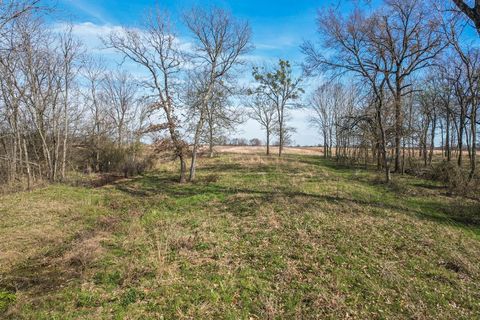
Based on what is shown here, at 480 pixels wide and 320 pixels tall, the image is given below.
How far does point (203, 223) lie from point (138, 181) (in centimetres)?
1011

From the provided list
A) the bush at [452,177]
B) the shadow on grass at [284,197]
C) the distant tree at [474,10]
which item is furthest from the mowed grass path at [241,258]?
the distant tree at [474,10]

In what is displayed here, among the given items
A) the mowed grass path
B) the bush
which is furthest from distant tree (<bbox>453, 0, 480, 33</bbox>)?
the bush

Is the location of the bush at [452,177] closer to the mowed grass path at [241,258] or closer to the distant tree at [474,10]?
the mowed grass path at [241,258]

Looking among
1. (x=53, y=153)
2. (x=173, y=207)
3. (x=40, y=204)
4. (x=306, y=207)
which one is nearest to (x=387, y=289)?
(x=306, y=207)

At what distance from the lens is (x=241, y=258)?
227 inches

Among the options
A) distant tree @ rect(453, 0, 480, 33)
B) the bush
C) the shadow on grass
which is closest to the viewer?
distant tree @ rect(453, 0, 480, 33)

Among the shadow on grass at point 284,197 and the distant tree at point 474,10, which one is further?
the shadow on grass at point 284,197

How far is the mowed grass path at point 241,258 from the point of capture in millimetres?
4098

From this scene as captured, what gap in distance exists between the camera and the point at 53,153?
16.8 metres

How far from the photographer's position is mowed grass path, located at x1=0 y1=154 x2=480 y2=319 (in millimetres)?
4098

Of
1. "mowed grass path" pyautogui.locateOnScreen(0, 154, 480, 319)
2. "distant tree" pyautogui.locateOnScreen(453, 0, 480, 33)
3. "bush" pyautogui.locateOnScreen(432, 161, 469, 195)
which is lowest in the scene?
"mowed grass path" pyautogui.locateOnScreen(0, 154, 480, 319)

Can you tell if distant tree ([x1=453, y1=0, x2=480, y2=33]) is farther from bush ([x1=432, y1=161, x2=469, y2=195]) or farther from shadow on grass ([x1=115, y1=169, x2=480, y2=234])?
bush ([x1=432, y1=161, x2=469, y2=195])

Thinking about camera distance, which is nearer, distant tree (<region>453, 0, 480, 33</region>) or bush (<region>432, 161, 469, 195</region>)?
distant tree (<region>453, 0, 480, 33</region>)

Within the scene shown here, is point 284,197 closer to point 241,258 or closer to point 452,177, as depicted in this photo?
point 241,258
